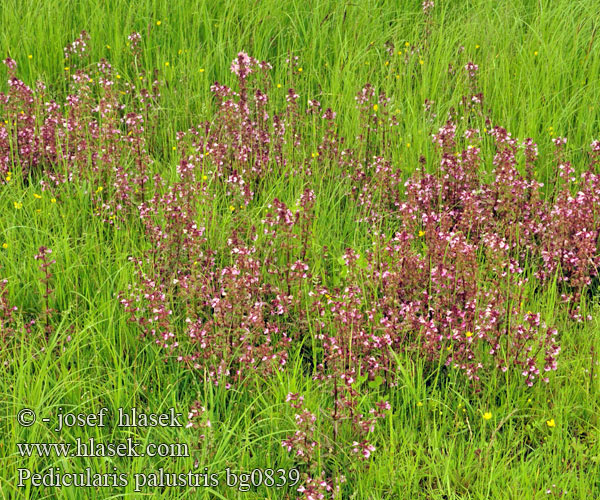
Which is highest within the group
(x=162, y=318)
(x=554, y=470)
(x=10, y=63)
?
(x=10, y=63)

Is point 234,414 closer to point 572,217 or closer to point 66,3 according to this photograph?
point 572,217

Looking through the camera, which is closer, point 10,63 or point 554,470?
point 554,470

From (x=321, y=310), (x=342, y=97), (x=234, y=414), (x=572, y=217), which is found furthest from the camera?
(x=342, y=97)

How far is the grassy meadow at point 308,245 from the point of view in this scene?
3279mm

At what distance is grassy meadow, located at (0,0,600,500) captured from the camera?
10.8 ft

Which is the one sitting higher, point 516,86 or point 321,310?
point 516,86

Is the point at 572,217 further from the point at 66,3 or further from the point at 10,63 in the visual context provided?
the point at 66,3

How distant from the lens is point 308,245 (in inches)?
174

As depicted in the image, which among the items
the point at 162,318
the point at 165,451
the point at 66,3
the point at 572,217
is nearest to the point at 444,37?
the point at 572,217

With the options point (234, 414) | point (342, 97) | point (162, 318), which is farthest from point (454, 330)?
point (342, 97)

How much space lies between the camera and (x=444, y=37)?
21.3 feet

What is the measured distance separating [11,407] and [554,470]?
2.34 m

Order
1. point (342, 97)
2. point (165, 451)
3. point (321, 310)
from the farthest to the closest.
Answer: point (342, 97) → point (321, 310) → point (165, 451)

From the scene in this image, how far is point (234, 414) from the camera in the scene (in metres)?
3.45
